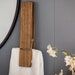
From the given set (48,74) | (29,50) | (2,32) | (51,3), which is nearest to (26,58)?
(29,50)

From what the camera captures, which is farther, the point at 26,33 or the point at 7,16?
the point at 7,16

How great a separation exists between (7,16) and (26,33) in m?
0.26

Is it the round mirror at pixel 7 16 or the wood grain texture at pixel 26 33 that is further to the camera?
the round mirror at pixel 7 16

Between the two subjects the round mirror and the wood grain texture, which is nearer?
the wood grain texture

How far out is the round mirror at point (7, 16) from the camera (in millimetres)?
1533

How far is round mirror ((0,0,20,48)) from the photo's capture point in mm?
1533

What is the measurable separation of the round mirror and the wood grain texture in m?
0.10

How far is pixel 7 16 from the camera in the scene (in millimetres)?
1568

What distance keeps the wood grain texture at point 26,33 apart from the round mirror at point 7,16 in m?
0.10

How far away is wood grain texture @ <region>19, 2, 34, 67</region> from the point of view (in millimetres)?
1425

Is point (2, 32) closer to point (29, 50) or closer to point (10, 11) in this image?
point (10, 11)

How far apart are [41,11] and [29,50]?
32 centimetres

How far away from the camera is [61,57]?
1.42 meters

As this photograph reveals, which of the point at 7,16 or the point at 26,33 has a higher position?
the point at 7,16
